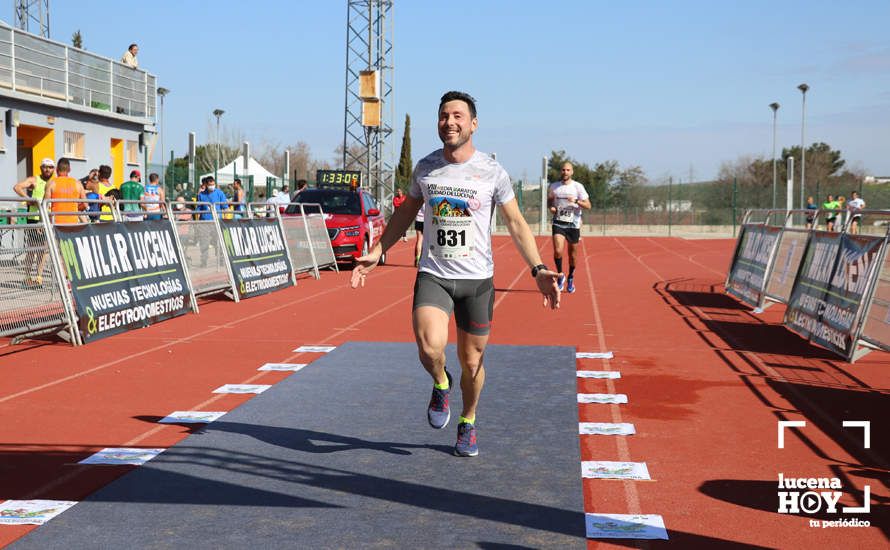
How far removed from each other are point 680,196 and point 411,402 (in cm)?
4936

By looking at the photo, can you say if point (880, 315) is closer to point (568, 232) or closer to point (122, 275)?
point (568, 232)

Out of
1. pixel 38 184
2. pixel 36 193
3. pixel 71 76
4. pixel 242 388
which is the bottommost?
pixel 242 388

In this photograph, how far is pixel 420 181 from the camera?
625 cm

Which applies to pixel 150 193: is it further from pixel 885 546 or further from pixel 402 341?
pixel 885 546

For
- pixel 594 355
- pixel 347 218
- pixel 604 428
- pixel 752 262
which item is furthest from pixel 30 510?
pixel 347 218

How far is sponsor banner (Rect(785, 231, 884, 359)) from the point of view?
10.2 metres

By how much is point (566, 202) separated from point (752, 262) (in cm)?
312

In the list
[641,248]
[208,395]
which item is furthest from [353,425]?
[641,248]

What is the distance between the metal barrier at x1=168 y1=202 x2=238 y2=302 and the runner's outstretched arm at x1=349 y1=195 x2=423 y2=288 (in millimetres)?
8491

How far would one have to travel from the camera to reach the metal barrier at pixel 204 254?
1491 cm

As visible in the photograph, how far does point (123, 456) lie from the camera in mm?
6309

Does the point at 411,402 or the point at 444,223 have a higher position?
the point at 444,223

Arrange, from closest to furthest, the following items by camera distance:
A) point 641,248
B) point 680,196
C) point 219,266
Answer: point 219,266, point 641,248, point 680,196

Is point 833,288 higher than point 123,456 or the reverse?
higher
